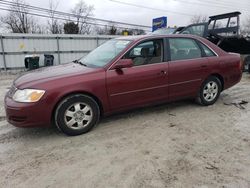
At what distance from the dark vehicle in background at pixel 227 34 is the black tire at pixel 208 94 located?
158 inches

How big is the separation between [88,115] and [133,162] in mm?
1215

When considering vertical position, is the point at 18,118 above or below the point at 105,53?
below

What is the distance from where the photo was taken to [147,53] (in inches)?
168

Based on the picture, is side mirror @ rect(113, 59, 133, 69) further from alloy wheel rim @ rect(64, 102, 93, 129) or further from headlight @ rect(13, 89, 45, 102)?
headlight @ rect(13, 89, 45, 102)

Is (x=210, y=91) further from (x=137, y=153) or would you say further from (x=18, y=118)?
(x=18, y=118)

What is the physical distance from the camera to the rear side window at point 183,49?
448 centimetres

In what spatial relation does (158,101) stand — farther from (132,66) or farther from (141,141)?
(141,141)

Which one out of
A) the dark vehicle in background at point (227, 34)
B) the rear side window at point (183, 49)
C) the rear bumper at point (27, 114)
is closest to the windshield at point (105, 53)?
the rear side window at point (183, 49)

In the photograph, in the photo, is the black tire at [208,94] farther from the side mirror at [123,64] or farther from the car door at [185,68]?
the side mirror at [123,64]

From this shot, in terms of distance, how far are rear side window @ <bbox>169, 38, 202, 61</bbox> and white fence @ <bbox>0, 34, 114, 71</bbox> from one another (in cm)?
873

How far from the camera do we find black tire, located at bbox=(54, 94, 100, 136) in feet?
11.6

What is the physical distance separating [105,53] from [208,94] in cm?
246

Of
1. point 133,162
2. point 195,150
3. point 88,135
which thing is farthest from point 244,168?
point 88,135

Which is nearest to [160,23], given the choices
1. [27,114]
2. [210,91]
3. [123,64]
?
[210,91]
